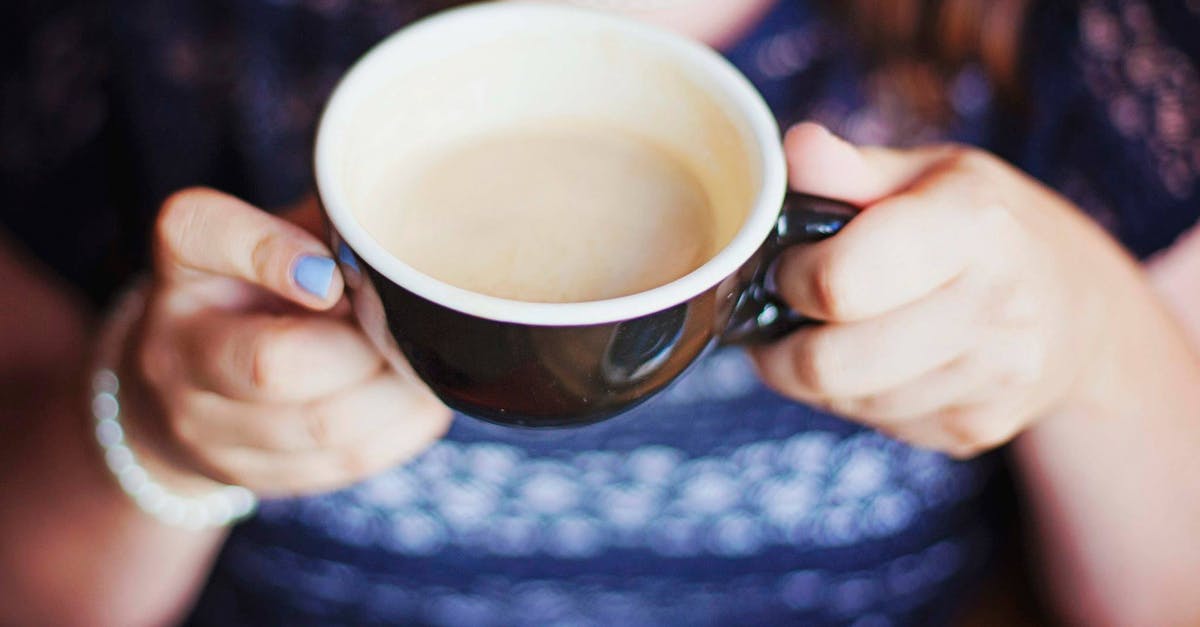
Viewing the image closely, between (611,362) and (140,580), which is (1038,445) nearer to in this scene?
(611,362)

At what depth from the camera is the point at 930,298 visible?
54cm

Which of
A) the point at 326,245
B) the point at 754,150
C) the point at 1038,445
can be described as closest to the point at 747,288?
the point at 754,150

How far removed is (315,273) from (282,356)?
3.0 inches

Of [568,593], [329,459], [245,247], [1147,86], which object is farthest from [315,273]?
[1147,86]

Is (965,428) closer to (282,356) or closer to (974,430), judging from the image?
(974,430)

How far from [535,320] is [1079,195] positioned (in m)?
0.66

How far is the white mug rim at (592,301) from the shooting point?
41 cm

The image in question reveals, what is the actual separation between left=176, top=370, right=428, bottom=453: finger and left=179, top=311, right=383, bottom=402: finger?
0.04 feet

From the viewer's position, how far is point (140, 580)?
86 centimetres

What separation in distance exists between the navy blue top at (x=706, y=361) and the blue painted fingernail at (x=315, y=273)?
0.36m

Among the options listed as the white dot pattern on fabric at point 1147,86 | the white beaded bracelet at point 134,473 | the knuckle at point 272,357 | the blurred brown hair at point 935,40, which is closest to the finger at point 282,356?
the knuckle at point 272,357

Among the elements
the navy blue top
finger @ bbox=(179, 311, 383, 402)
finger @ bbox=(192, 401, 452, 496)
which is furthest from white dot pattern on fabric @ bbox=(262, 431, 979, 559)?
finger @ bbox=(179, 311, 383, 402)

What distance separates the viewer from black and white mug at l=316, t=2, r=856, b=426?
425mm

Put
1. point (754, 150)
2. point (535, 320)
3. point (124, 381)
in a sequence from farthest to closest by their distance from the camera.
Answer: point (124, 381)
point (754, 150)
point (535, 320)
